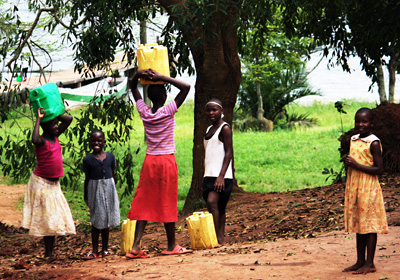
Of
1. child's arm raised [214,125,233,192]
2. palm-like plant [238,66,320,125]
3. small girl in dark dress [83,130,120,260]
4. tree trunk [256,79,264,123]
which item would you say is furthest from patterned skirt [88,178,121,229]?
palm-like plant [238,66,320,125]

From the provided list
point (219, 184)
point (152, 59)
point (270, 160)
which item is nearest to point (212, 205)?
point (219, 184)

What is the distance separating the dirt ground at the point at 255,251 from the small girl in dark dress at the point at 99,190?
1.11 ft

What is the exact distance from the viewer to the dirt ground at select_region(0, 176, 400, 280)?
5008 millimetres

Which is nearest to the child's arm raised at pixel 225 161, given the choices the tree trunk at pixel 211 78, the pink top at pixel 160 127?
the pink top at pixel 160 127

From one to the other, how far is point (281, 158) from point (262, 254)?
10.6 m

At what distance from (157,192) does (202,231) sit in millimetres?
629

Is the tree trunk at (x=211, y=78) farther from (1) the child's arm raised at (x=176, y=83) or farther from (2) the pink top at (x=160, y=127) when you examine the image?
(2) the pink top at (x=160, y=127)

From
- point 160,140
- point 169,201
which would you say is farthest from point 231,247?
point 160,140

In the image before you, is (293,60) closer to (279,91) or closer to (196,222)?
(279,91)

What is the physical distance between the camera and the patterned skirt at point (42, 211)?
6.08 meters

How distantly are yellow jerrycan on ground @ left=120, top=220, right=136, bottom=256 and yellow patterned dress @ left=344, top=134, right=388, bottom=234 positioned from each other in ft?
7.10

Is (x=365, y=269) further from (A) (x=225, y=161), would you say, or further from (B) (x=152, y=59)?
(B) (x=152, y=59)

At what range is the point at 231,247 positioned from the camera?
6277 millimetres

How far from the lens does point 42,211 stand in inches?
240
